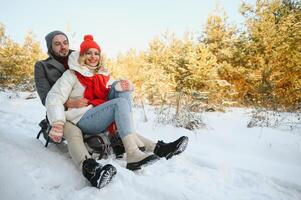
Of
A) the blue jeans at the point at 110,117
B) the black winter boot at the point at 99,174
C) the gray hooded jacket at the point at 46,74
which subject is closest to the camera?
the black winter boot at the point at 99,174

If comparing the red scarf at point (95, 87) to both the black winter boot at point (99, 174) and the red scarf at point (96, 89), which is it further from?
the black winter boot at point (99, 174)

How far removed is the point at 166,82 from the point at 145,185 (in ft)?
18.4

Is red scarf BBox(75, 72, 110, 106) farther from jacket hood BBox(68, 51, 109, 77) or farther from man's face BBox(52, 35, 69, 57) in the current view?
man's face BBox(52, 35, 69, 57)

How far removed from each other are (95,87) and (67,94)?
0.31 meters

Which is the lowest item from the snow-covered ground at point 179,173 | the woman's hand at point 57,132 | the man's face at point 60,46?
the snow-covered ground at point 179,173

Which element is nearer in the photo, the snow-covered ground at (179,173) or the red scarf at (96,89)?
the snow-covered ground at (179,173)

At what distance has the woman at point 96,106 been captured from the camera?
8.28ft

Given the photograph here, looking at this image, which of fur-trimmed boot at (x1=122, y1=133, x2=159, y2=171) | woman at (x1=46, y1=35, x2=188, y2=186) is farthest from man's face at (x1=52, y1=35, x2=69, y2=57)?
fur-trimmed boot at (x1=122, y1=133, x2=159, y2=171)

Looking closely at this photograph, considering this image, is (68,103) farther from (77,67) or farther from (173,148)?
(173,148)

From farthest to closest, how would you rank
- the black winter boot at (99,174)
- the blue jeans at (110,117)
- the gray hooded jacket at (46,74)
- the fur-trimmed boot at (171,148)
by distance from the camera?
the gray hooded jacket at (46,74) → the fur-trimmed boot at (171,148) → the blue jeans at (110,117) → the black winter boot at (99,174)

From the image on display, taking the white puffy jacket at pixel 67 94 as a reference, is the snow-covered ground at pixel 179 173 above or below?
below

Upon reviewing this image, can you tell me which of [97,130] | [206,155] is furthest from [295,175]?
[97,130]

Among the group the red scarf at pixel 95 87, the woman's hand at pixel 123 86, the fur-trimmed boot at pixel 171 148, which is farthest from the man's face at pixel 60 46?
the fur-trimmed boot at pixel 171 148

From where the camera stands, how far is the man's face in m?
3.30
